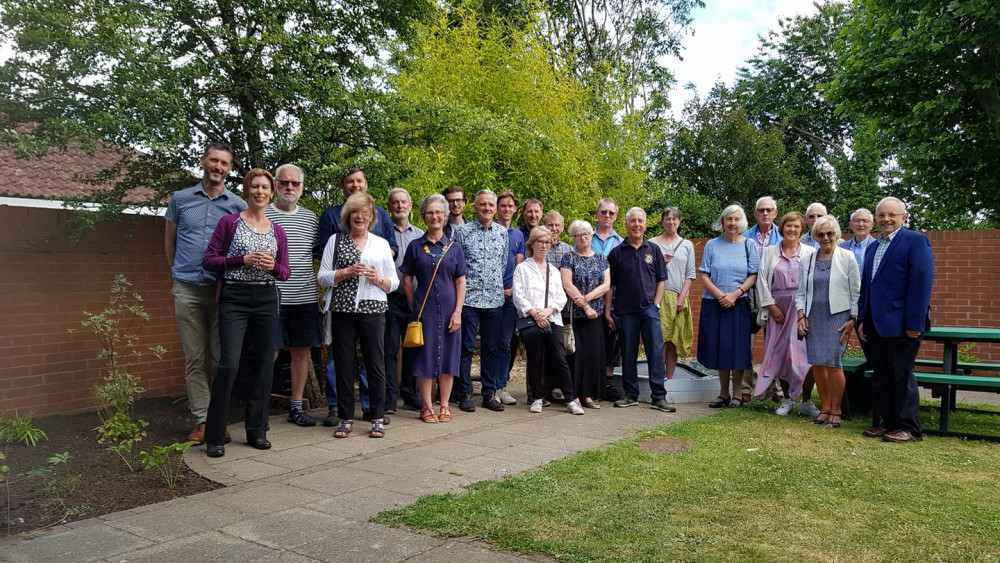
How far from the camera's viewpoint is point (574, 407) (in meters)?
6.72

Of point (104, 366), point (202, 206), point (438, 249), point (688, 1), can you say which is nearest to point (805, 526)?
point (438, 249)

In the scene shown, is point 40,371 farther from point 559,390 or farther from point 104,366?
point 559,390

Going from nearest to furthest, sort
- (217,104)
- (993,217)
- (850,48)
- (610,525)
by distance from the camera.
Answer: (610,525)
(217,104)
(850,48)
(993,217)

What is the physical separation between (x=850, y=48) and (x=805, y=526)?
1223 cm

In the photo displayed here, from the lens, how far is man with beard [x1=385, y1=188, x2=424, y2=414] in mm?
6484

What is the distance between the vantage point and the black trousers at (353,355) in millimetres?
5602

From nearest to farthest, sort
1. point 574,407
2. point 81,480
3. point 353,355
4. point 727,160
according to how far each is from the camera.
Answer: point 81,480, point 353,355, point 574,407, point 727,160

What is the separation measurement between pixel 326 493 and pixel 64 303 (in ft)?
11.6

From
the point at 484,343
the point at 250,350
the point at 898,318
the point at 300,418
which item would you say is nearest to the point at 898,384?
the point at 898,318

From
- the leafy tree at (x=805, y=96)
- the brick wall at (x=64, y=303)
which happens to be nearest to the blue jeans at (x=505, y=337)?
the brick wall at (x=64, y=303)

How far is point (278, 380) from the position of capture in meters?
6.64

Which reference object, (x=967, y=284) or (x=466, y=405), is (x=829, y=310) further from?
(x=967, y=284)

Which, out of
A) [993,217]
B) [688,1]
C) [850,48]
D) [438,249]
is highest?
[688,1]

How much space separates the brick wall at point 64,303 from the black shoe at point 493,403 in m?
2.94
